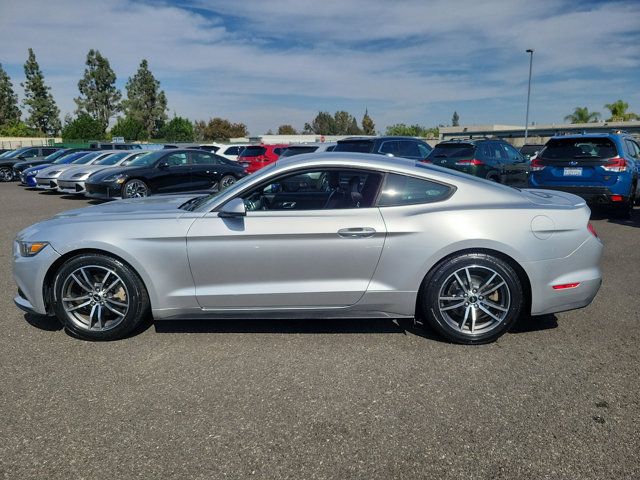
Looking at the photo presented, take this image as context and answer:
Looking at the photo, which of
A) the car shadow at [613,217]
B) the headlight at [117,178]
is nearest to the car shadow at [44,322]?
the headlight at [117,178]

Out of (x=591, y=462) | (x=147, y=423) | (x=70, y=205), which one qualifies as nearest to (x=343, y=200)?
(x=147, y=423)

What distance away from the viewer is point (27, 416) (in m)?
2.84

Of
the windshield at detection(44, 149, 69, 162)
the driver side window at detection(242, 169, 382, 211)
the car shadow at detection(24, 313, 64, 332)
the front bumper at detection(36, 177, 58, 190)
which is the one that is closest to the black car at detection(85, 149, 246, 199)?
the front bumper at detection(36, 177, 58, 190)

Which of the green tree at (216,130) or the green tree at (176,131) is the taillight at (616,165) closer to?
the green tree at (176,131)

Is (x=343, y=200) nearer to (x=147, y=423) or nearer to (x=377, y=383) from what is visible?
(x=377, y=383)

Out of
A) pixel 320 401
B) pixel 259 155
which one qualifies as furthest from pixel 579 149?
pixel 259 155

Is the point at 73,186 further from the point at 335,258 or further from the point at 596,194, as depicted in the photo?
the point at 596,194

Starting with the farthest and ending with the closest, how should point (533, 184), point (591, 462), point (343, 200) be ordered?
1. point (533, 184)
2. point (343, 200)
3. point (591, 462)

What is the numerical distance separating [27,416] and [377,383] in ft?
7.06

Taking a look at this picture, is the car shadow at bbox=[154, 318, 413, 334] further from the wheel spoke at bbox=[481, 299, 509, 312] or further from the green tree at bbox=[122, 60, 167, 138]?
the green tree at bbox=[122, 60, 167, 138]

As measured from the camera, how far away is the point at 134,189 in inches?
477

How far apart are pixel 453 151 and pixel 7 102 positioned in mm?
72042

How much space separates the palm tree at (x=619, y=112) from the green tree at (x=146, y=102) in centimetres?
5342

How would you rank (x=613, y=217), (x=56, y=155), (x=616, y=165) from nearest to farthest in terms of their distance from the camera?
(x=616, y=165) < (x=613, y=217) < (x=56, y=155)
